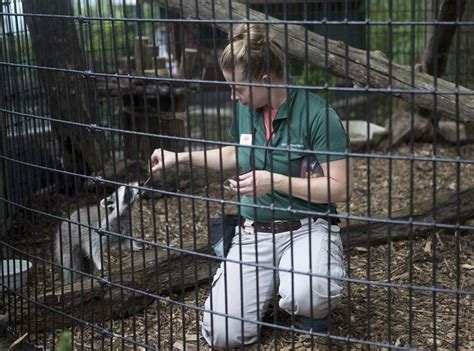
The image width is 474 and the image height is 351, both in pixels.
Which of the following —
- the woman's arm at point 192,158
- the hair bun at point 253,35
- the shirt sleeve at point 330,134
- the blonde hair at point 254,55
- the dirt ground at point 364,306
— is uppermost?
the hair bun at point 253,35

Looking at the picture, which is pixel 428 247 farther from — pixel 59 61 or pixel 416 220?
pixel 59 61

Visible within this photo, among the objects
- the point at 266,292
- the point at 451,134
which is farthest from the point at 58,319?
the point at 451,134

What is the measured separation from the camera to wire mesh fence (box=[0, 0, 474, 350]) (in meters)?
2.59

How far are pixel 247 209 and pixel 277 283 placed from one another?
361mm

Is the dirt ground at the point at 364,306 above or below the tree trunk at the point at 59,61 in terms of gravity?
below

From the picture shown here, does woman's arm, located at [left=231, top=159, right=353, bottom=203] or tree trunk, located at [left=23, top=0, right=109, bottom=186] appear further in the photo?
tree trunk, located at [left=23, top=0, right=109, bottom=186]

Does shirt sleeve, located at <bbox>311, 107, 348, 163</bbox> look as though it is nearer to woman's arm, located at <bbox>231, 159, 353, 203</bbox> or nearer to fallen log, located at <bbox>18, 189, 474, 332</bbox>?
woman's arm, located at <bbox>231, 159, 353, 203</bbox>

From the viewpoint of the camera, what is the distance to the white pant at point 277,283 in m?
3.11

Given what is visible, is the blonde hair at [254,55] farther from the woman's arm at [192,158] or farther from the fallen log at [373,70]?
the fallen log at [373,70]

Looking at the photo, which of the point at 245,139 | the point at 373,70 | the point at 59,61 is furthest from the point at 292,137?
the point at 59,61

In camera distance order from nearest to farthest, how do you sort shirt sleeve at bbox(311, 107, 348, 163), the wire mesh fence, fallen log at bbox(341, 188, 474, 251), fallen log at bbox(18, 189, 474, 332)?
the wire mesh fence < shirt sleeve at bbox(311, 107, 348, 163) < fallen log at bbox(18, 189, 474, 332) < fallen log at bbox(341, 188, 474, 251)

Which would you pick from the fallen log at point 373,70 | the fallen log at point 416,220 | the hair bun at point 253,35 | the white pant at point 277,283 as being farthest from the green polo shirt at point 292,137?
the fallen log at point 416,220

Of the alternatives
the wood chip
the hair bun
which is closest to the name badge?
the hair bun

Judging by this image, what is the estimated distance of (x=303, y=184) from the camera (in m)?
2.83
